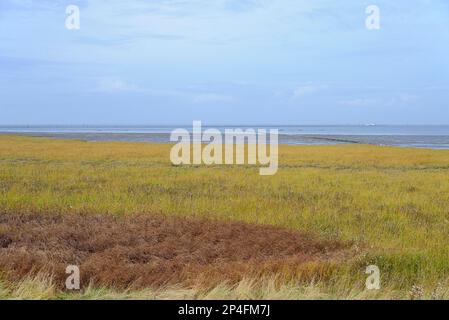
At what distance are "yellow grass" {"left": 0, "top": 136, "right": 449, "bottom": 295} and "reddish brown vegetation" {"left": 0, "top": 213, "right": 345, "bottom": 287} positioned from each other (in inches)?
42.0

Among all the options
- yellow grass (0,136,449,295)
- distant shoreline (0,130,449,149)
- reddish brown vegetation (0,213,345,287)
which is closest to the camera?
reddish brown vegetation (0,213,345,287)

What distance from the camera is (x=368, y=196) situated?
17.9 meters

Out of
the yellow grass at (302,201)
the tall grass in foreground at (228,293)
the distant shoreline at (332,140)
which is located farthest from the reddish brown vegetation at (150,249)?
the distant shoreline at (332,140)

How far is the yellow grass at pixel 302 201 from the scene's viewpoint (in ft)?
33.2

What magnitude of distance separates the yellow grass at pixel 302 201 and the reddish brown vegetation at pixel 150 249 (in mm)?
1066

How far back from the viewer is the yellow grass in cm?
1012

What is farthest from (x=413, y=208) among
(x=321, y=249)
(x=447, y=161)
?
(x=447, y=161)

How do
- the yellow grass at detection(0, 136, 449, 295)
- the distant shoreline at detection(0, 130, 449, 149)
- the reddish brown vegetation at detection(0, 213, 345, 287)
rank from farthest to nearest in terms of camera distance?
the distant shoreline at detection(0, 130, 449, 149), the yellow grass at detection(0, 136, 449, 295), the reddish brown vegetation at detection(0, 213, 345, 287)

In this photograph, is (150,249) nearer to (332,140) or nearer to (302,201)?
(302,201)

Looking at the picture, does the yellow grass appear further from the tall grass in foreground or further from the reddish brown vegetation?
the reddish brown vegetation

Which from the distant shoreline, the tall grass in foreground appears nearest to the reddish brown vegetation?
the tall grass in foreground

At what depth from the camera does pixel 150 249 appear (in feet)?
35.2
